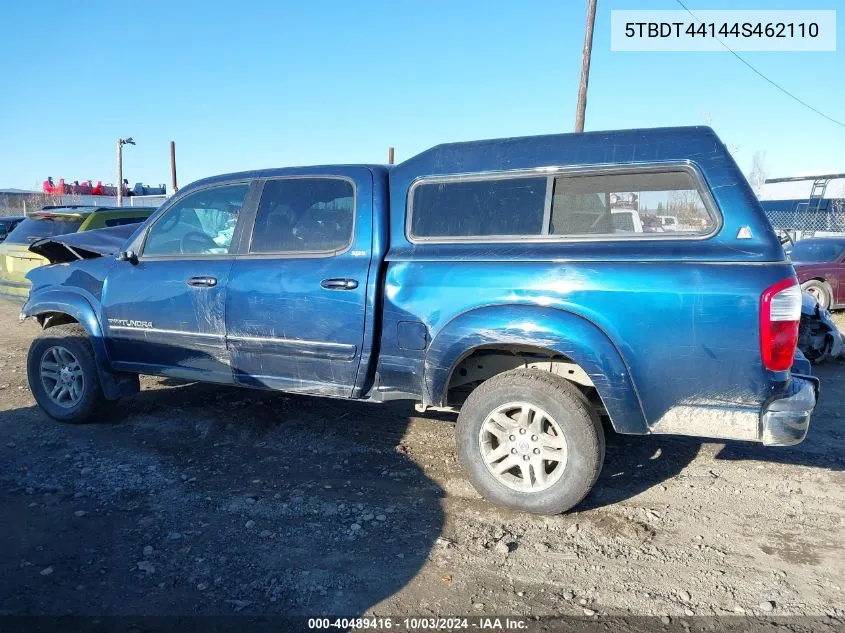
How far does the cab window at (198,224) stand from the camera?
452cm

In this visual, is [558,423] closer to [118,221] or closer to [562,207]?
[562,207]

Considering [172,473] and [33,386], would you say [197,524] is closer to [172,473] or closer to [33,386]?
[172,473]

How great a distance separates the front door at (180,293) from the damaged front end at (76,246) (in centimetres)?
63

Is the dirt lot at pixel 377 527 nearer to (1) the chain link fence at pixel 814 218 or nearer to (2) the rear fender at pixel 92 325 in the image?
(2) the rear fender at pixel 92 325

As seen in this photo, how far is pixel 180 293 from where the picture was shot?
14.5ft

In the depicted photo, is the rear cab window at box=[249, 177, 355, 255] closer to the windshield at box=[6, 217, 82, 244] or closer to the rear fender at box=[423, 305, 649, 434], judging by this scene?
the rear fender at box=[423, 305, 649, 434]

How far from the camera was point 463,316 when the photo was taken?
351cm

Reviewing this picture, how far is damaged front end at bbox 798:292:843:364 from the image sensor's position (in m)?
6.67

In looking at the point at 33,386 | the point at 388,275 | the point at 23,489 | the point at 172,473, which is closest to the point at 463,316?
the point at 388,275

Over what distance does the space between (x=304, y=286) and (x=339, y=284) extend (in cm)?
26

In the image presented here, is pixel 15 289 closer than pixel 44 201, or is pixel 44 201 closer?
pixel 15 289

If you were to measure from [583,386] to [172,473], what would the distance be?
2669 mm

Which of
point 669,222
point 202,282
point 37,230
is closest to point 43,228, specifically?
point 37,230

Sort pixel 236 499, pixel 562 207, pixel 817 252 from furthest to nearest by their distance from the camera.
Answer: pixel 817 252, pixel 236 499, pixel 562 207
